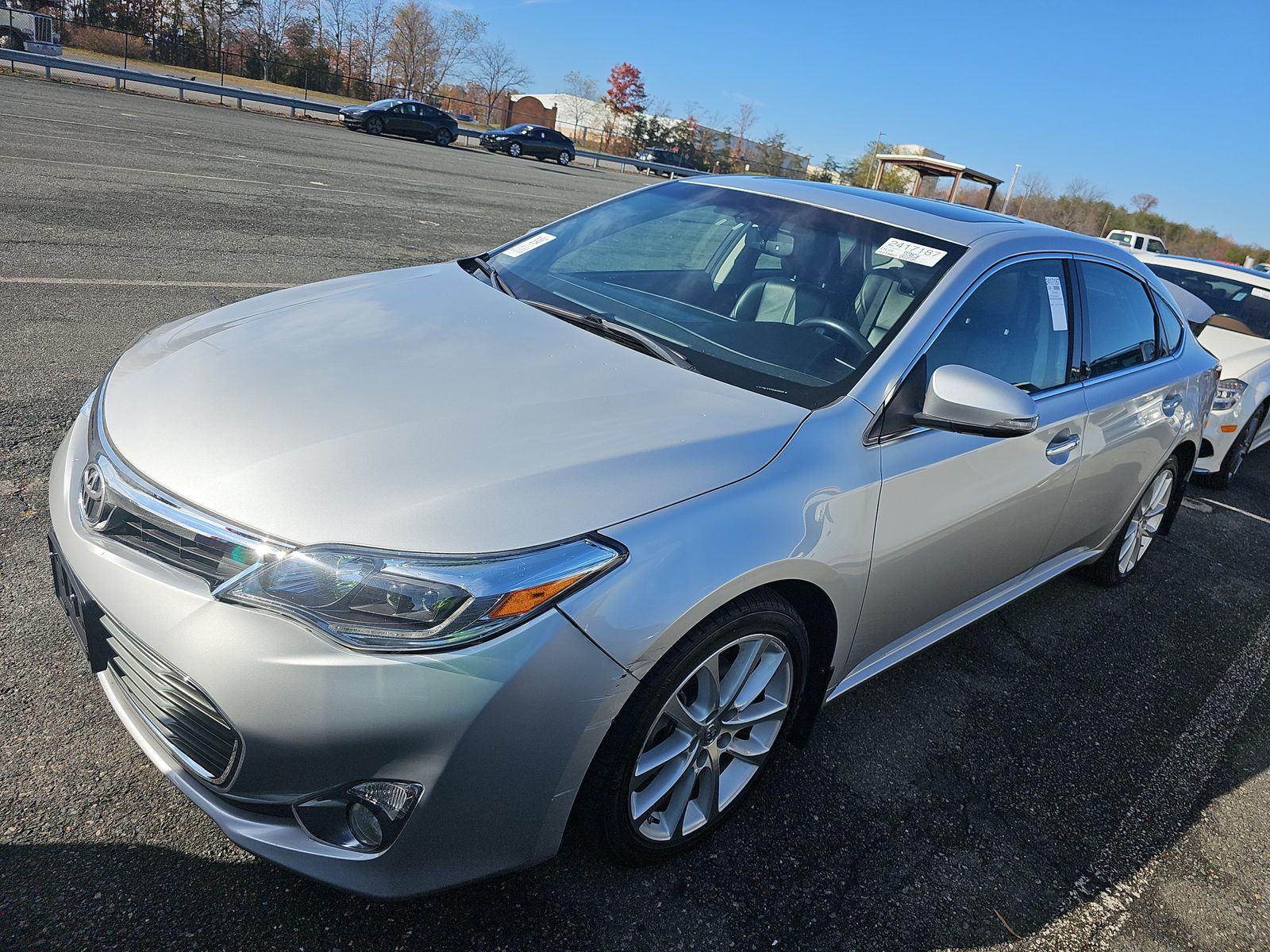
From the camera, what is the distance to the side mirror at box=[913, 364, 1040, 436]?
244 centimetres

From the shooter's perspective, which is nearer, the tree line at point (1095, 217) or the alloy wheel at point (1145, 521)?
the alloy wheel at point (1145, 521)

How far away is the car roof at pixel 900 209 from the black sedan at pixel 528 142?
34212mm

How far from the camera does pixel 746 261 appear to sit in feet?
10.4

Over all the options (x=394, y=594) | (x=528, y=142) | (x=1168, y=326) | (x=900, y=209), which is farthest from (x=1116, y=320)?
(x=528, y=142)

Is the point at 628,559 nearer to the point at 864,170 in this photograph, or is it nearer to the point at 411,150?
the point at 411,150

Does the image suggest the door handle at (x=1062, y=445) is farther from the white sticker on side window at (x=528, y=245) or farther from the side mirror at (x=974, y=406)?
the white sticker on side window at (x=528, y=245)

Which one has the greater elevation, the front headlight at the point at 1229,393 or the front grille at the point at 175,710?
the front headlight at the point at 1229,393

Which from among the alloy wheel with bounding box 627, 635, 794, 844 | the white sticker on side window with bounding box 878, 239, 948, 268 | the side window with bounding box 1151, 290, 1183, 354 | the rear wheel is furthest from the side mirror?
the rear wheel

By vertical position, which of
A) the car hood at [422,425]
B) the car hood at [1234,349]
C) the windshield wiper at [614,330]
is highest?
the windshield wiper at [614,330]

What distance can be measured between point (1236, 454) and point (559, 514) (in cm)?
680

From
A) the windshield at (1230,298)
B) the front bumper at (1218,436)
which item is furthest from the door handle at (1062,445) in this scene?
the windshield at (1230,298)

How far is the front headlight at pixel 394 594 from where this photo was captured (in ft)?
5.62

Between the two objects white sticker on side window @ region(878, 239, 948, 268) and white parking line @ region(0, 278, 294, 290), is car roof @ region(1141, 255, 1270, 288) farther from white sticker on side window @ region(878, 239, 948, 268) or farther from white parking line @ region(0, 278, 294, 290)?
white parking line @ region(0, 278, 294, 290)

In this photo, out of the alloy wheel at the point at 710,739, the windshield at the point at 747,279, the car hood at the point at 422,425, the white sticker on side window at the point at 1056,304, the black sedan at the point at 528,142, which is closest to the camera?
the car hood at the point at 422,425
